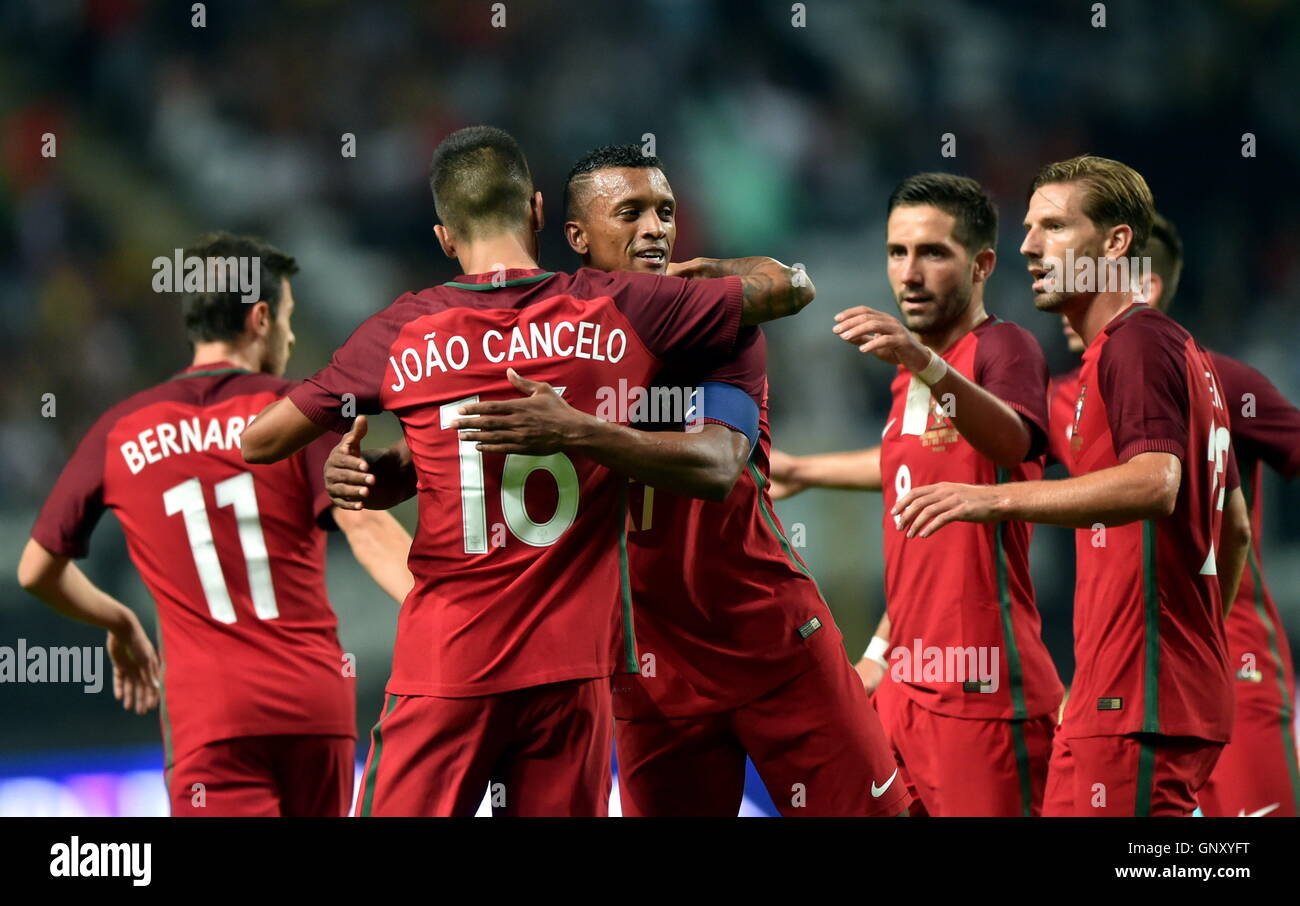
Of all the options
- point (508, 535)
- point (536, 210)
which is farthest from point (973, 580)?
point (536, 210)

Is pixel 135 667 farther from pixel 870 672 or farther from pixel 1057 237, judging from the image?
pixel 1057 237

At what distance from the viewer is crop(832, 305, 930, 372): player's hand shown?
310 cm

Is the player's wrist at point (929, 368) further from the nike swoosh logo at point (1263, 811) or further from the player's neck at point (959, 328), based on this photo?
the nike swoosh logo at point (1263, 811)

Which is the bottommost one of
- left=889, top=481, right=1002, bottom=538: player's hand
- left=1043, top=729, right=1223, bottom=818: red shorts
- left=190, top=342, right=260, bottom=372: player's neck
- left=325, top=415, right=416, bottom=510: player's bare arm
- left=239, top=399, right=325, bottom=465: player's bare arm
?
left=1043, top=729, right=1223, bottom=818: red shorts

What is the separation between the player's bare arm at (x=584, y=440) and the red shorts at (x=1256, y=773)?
217cm

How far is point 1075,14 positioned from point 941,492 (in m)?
6.94

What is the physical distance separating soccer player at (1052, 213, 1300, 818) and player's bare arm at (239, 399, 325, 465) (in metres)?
2.28

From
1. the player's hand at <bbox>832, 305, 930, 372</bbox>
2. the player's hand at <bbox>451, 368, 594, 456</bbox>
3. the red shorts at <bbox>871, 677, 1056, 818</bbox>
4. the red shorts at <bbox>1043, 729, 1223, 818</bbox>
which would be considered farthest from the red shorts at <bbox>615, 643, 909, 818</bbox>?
the player's hand at <bbox>451, 368, 594, 456</bbox>

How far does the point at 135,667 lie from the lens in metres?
4.16

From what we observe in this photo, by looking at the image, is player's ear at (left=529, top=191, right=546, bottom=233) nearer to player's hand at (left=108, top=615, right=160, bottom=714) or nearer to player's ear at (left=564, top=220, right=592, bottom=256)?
player's ear at (left=564, top=220, right=592, bottom=256)

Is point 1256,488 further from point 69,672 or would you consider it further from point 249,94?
point 249,94

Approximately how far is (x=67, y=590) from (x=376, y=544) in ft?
3.59

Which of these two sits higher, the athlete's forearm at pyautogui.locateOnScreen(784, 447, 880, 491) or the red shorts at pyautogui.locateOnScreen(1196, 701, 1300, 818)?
the athlete's forearm at pyautogui.locateOnScreen(784, 447, 880, 491)

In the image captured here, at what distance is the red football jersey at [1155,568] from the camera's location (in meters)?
3.09
